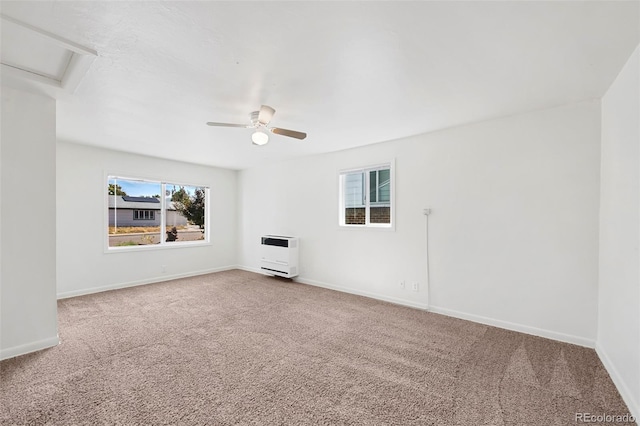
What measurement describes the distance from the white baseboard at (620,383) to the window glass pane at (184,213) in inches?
252

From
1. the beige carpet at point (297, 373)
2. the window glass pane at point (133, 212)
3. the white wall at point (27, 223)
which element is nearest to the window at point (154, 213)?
the window glass pane at point (133, 212)

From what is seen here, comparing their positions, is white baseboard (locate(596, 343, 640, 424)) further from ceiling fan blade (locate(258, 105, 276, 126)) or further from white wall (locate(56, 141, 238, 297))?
white wall (locate(56, 141, 238, 297))

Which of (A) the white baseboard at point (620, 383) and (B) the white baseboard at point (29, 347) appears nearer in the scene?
(A) the white baseboard at point (620, 383)

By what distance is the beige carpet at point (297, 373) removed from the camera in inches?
70.7

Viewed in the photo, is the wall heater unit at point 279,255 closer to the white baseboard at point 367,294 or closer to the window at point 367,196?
the white baseboard at point 367,294

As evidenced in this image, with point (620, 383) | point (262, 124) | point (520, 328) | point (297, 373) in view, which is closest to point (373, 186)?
point (262, 124)

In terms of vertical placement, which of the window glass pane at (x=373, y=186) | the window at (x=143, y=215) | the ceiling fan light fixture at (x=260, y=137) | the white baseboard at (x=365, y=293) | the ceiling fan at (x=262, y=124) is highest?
the ceiling fan at (x=262, y=124)

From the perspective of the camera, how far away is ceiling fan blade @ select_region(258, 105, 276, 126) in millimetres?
2717

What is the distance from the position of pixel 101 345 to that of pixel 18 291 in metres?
0.86

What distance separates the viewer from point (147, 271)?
516 centimetres

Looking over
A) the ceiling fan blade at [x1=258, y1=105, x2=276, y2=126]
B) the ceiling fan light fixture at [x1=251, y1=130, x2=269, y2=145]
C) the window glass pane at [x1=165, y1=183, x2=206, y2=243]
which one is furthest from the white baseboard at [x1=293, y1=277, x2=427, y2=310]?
the ceiling fan blade at [x1=258, y1=105, x2=276, y2=126]

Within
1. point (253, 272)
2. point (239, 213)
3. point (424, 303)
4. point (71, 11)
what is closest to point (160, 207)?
point (239, 213)

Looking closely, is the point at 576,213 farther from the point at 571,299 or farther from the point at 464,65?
the point at 464,65

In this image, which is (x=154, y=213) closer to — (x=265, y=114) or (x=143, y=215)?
(x=143, y=215)
